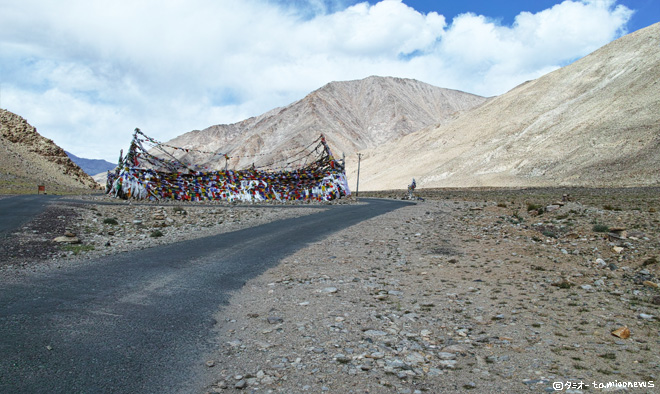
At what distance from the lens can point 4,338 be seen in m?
4.54

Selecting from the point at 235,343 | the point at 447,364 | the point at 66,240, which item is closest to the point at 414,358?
the point at 447,364

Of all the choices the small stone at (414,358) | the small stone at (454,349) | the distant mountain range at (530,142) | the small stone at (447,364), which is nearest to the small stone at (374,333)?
the small stone at (414,358)

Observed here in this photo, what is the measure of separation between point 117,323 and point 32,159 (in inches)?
2967

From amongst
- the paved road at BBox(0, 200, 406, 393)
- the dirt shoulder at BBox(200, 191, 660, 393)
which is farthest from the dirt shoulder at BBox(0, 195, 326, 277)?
the dirt shoulder at BBox(200, 191, 660, 393)

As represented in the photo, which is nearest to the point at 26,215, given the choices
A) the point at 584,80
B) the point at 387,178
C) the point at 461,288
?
the point at 461,288

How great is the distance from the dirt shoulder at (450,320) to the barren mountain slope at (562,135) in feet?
160

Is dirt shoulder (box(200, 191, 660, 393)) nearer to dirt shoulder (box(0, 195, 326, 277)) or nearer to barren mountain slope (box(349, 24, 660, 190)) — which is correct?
dirt shoulder (box(0, 195, 326, 277))

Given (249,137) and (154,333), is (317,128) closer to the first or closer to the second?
(249,137)

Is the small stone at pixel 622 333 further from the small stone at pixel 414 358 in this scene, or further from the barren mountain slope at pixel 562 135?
the barren mountain slope at pixel 562 135

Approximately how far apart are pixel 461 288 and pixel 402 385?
13.2 ft

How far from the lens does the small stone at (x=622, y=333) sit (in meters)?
5.18

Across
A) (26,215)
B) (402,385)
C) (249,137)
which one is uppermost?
(249,137)

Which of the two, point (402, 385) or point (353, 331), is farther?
point (353, 331)

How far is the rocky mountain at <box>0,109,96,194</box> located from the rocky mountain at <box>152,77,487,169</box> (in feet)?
145
